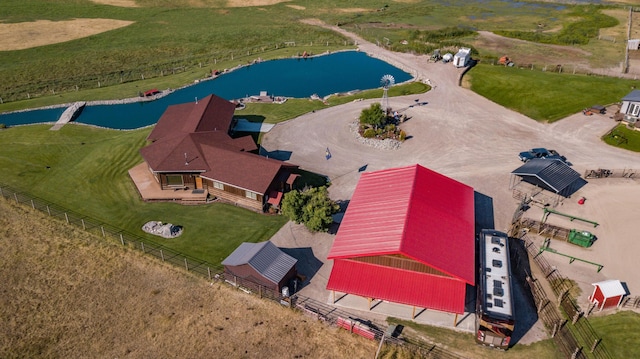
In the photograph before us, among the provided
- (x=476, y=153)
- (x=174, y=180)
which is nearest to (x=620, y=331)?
(x=476, y=153)

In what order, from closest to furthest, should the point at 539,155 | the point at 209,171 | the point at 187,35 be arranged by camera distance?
the point at 209,171, the point at 539,155, the point at 187,35

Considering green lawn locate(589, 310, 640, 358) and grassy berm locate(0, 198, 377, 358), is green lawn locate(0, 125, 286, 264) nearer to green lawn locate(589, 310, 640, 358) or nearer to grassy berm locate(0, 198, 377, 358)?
grassy berm locate(0, 198, 377, 358)

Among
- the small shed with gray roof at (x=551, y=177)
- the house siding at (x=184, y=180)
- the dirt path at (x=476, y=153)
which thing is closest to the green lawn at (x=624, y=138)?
the dirt path at (x=476, y=153)

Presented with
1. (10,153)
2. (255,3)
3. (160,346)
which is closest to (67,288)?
(160,346)

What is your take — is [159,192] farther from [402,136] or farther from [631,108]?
[631,108]

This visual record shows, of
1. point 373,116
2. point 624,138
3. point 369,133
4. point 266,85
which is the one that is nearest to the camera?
point 624,138

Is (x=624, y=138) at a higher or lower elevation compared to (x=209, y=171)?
higher

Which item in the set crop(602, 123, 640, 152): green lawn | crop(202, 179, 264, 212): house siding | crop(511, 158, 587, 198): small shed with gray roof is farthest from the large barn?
crop(602, 123, 640, 152): green lawn

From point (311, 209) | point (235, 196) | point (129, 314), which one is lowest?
point (129, 314)
